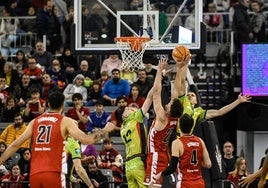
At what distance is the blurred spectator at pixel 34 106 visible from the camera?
74.7 ft

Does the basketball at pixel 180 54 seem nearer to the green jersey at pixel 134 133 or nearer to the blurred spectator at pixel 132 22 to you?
the green jersey at pixel 134 133

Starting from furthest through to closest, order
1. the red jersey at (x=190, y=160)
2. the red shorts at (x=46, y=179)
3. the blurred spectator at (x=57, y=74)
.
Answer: the blurred spectator at (x=57, y=74) → the red jersey at (x=190, y=160) → the red shorts at (x=46, y=179)

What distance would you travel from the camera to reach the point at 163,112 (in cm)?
1591

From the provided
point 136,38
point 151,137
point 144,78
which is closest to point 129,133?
point 151,137

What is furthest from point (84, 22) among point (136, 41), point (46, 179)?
point (46, 179)

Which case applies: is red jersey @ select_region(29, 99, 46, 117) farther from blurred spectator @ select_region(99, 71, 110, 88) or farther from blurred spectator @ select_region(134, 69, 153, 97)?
blurred spectator @ select_region(134, 69, 153, 97)

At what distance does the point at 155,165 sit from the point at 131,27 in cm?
337

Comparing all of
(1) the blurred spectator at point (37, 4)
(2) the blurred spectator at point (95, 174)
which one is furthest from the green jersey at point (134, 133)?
(1) the blurred spectator at point (37, 4)

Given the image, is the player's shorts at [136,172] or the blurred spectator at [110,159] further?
the blurred spectator at [110,159]

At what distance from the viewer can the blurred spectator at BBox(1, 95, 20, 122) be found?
23250mm

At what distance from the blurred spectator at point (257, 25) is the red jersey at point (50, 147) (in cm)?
1293

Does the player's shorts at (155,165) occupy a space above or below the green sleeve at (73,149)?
below

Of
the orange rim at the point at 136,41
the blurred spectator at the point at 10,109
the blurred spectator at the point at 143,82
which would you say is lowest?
the blurred spectator at the point at 10,109

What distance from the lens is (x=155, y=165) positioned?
16250mm
